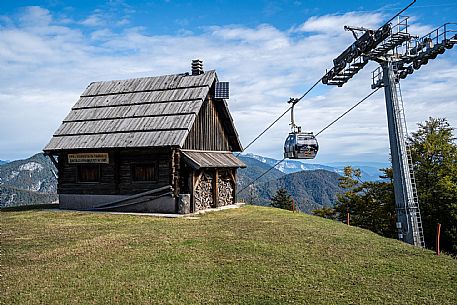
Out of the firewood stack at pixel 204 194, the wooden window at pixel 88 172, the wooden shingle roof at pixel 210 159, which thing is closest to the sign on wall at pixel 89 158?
the wooden window at pixel 88 172

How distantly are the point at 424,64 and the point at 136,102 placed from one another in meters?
15.4

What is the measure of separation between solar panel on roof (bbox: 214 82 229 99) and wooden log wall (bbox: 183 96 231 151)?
0.57 meters

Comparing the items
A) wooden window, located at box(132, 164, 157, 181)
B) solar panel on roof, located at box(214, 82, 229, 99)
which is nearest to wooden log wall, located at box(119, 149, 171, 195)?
wooden window, located at box(132, 164, 157, 181)

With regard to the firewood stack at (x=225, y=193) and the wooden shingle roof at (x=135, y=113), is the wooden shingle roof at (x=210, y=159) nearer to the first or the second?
the wooden shingle roof at (x=135, y=113)

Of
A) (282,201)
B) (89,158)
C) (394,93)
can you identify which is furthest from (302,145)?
(282,201)

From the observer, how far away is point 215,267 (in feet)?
30.7

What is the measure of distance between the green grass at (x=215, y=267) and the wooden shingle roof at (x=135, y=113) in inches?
258

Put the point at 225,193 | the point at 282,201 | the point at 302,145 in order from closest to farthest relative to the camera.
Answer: the point at 302,145
the point at 225,193
the point at 282,201

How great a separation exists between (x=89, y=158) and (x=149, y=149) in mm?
4014

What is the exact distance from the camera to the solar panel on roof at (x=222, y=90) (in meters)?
22.9

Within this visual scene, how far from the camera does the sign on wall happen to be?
21.3 meters

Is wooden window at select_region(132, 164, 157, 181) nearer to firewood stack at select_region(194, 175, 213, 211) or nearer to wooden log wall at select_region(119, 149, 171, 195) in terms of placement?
wooden log wall at select_region(119, 149, 171, 195)

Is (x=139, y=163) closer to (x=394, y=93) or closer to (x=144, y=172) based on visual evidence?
(x=144, y=172)

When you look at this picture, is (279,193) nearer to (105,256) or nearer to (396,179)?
(396,179)
